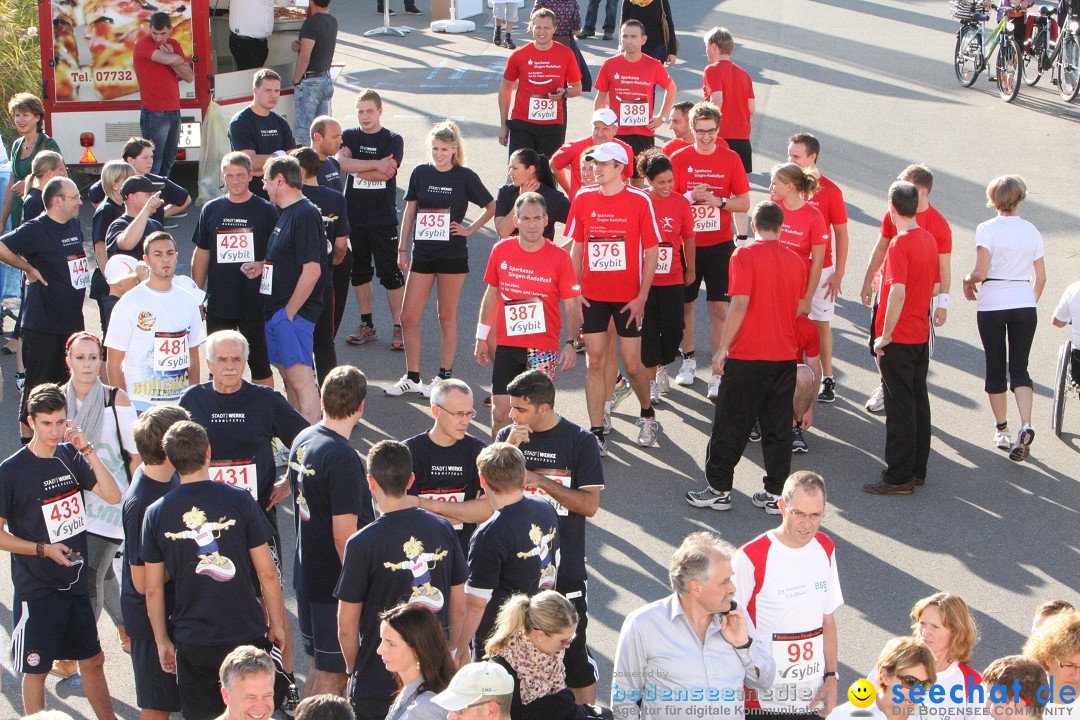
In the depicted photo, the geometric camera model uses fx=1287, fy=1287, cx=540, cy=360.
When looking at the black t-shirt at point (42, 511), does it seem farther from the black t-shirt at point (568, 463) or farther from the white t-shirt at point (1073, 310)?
the white t-shirt at point (1073, 310)

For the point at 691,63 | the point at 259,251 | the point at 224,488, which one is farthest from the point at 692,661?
the point at 691,63

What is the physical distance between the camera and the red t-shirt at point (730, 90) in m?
12.2

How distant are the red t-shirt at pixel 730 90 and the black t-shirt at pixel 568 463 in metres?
7.16

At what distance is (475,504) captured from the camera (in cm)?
562

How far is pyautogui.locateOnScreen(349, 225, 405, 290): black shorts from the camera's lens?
1001 cm

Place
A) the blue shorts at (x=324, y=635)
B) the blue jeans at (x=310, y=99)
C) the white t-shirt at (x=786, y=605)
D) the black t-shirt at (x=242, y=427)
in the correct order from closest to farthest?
the white t-shirt at (x=786, y=605) → the blue shorts at (x=324, y=635) → the black t-shirt at (x=242, y=427) → the blue jeans at (x=310, y=99)

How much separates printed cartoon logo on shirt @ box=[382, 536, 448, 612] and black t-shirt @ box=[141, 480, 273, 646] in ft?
2.11

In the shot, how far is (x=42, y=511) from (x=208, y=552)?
1.01 m

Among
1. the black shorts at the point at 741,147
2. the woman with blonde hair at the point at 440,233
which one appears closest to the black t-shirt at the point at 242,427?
the woman with blonde hair at the point at 440,233

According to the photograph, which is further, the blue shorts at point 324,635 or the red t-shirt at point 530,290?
the red t-shirt at point 530,290

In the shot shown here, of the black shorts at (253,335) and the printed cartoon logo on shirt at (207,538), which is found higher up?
the printed cartoon logo on shirt at (207,538)

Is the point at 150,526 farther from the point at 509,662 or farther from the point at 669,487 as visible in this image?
the point at 669,487

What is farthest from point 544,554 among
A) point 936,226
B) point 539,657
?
point 936,226

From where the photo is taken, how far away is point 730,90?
1220 centimetres
